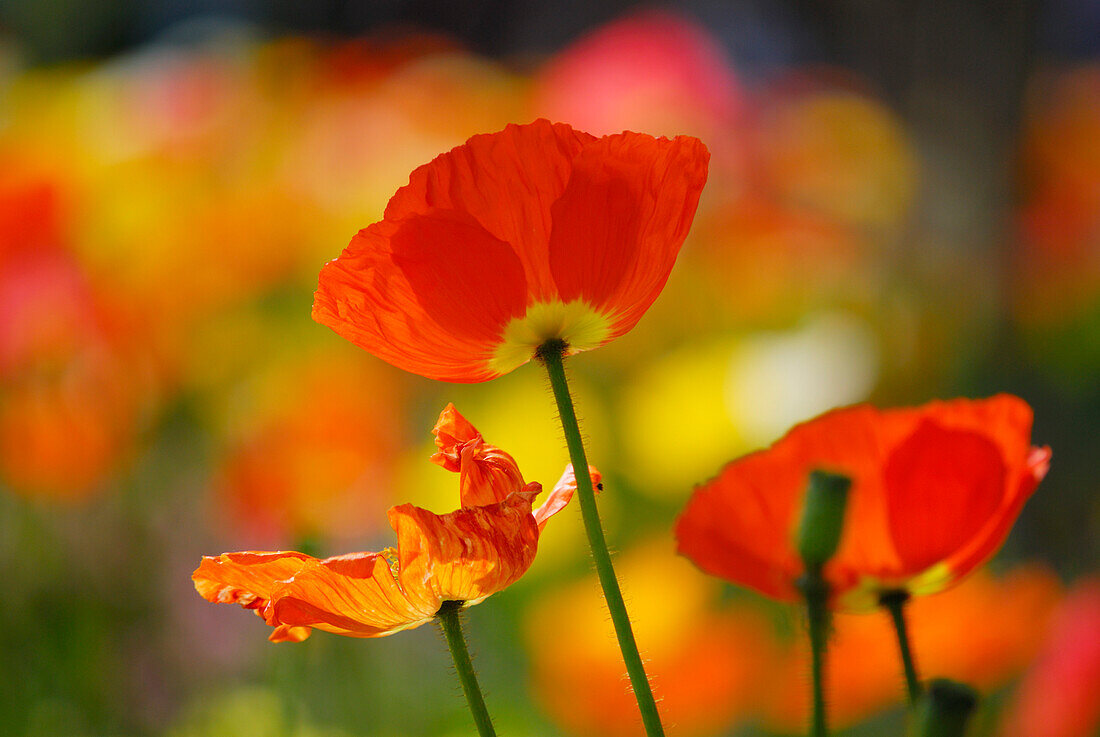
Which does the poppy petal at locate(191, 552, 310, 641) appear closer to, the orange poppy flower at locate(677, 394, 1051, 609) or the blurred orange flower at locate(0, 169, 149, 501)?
the orange poppy flower at locate(677, 394, 1051, 609)

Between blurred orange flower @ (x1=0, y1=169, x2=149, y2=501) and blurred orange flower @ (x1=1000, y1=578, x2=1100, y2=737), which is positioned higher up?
blurred orange flower @ (x1=0, y1=169, x2=149, y2=501)

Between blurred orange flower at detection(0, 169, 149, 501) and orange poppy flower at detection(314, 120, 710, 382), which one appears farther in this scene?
blurred orange flower at detection(0, 169, 149, 501)

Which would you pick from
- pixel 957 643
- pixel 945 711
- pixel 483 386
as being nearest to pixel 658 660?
pixel 957 643

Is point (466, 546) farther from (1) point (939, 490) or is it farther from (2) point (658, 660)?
(2) point (658, 660)

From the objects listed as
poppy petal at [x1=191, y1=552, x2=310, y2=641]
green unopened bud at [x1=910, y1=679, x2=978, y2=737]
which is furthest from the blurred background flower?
green unopened bud at [x1=910, y1=679, x2=978, y2=737]

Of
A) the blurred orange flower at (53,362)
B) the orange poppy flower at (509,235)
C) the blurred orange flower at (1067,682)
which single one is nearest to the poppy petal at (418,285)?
the orange poppy flower at (509,235)
